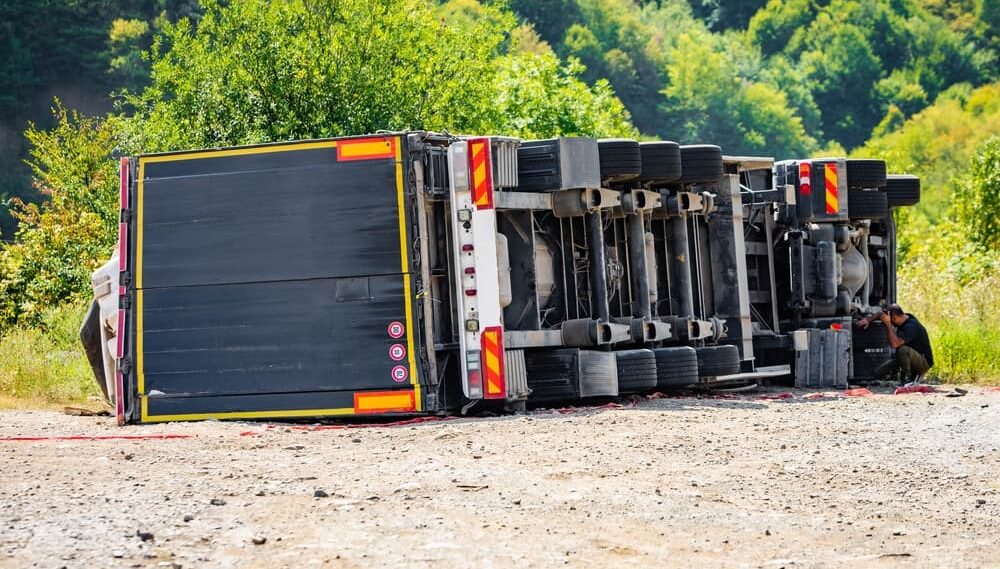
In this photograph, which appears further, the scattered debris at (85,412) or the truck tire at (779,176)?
the truck tire at (779,176)

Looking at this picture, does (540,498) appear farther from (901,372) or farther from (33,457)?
(901,372)

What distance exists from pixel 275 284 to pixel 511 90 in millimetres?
32757

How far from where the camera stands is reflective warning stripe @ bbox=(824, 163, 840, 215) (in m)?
17.0

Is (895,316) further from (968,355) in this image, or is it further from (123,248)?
(123,248)

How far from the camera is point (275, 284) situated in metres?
13.0

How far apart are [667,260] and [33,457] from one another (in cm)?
668

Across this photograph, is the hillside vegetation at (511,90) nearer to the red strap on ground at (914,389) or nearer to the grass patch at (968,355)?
the grass patch at (968,355)

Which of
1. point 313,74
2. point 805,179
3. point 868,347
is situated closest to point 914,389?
point 868,347

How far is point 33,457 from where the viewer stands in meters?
10.7

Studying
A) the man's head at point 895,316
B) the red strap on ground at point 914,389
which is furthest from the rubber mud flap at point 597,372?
the man's head at point 895,316

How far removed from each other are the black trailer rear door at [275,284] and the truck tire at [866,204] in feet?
20.5

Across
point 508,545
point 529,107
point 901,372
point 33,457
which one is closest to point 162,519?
point 508,545

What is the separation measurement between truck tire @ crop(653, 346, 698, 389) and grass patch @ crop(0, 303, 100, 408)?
665 centimetres

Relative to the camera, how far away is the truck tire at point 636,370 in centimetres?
1385
